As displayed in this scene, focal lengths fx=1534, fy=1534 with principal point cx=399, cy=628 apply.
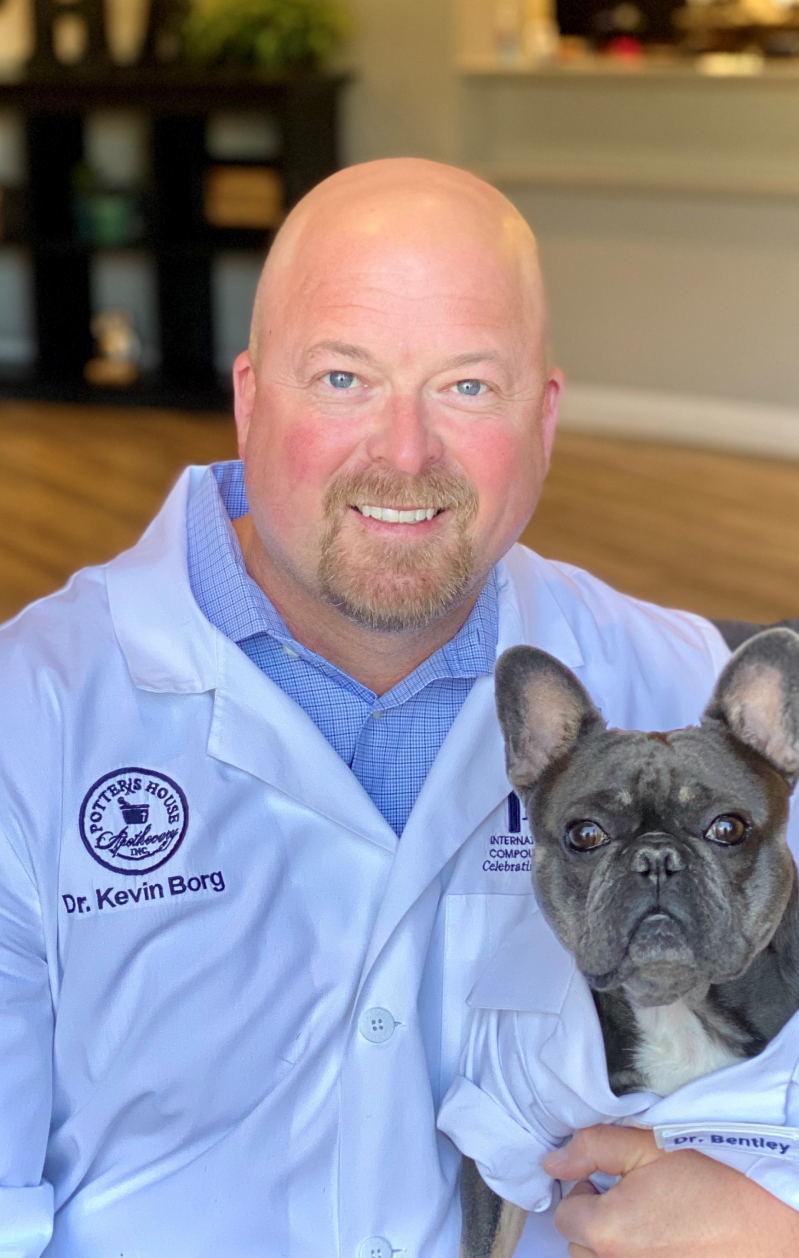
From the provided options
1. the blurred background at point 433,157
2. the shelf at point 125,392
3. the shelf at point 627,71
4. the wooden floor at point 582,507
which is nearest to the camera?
the wooden floor at point 582,507

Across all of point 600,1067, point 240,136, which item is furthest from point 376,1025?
point 240,136

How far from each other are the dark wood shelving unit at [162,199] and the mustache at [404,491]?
568 centimetres

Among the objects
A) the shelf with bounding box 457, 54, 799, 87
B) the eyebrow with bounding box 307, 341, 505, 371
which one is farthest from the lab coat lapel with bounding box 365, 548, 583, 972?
the shelf with bounding box 457, 54, 799, 87

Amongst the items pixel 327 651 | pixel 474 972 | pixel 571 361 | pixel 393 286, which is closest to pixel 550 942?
pixel 474 972

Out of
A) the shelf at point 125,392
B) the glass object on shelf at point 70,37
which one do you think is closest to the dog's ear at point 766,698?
the shelf at point 125,392

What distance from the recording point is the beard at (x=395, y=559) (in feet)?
4.64

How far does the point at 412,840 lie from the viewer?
4.74 ft

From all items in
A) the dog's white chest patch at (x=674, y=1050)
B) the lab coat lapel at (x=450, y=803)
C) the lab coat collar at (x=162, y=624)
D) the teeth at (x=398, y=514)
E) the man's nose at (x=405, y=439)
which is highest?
the man's nose at (x=405, y=439)

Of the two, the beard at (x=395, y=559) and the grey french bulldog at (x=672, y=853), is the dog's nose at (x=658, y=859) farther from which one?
the beard at (x=395, y=559)

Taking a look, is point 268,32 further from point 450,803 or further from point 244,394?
point 450,803

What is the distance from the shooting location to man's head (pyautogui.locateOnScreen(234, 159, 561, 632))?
4.60ft

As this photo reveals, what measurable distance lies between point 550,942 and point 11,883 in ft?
1.61

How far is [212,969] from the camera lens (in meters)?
1.42

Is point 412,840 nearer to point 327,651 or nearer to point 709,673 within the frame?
point 327,651
